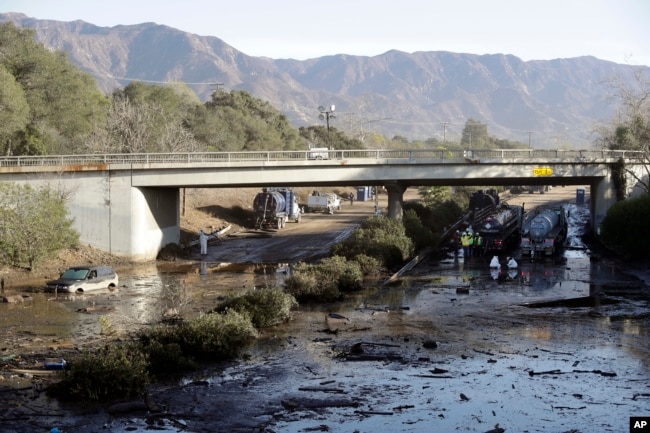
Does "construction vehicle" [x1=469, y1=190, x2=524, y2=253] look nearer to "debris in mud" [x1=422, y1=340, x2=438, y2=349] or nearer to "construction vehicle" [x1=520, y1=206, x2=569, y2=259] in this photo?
"construction vehicle" [x1=520, y1=206, x2=569, y2=259]

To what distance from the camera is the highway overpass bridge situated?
164 feet

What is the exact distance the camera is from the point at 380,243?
48625 mm

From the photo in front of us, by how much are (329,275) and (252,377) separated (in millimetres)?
16011

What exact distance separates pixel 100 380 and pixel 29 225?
85.3 ft

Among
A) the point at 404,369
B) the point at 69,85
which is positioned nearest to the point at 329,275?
the point at 404,369

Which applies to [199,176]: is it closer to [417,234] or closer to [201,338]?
[417,234]

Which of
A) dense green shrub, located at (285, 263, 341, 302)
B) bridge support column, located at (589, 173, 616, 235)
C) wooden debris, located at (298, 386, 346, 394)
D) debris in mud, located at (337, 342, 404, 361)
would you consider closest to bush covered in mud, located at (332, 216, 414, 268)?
dense green shrub, located at (285, 263, 341, 302)

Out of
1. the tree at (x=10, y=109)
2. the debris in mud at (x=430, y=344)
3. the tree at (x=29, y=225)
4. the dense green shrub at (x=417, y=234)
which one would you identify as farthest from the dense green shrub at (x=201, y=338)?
the tree at (x=10, y=109)

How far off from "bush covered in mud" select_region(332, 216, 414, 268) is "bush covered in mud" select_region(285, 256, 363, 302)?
6435 millimetres

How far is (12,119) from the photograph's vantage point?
2331 inches

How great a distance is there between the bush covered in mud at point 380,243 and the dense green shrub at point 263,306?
1613 cm

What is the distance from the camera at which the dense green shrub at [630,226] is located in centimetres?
4859

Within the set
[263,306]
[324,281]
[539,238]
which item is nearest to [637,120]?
[539,238]

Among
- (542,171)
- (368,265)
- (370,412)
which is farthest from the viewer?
(542,171)
